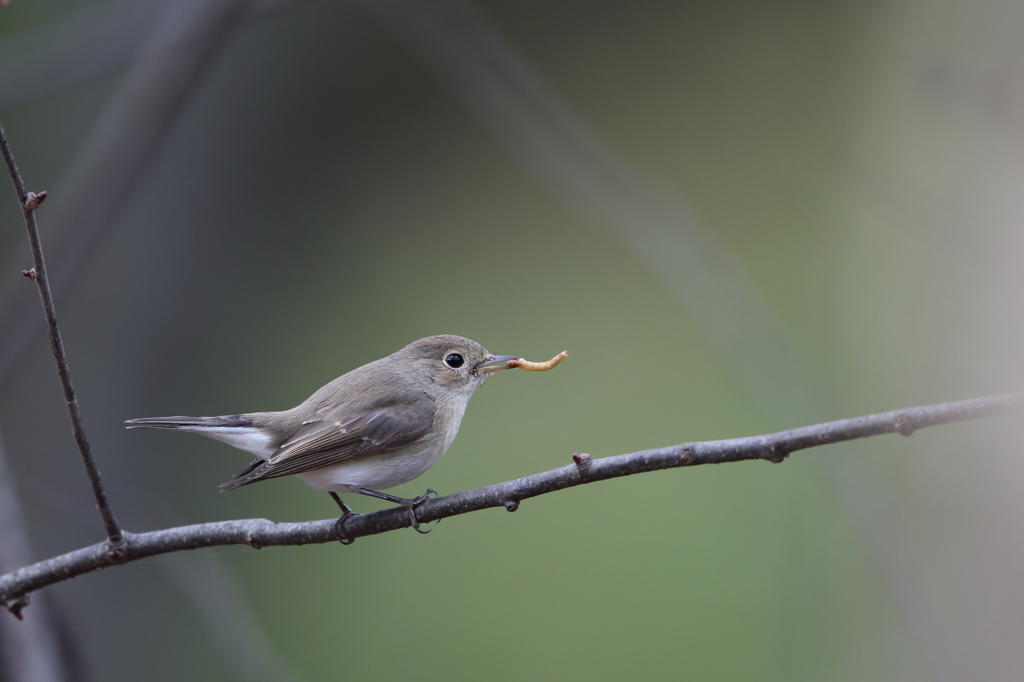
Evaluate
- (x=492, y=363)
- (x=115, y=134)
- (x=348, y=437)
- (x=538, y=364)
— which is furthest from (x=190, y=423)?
(x=115, y=134)

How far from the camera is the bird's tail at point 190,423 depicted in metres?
2.22

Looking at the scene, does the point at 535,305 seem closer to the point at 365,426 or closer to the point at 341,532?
the point at 365,426

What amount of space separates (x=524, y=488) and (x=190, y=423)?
1.23 m

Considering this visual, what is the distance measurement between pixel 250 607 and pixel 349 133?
10.4 feet

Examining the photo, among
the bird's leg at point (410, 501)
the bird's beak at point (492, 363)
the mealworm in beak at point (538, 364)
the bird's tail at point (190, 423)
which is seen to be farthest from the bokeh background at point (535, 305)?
the bird's leg at point (410, 501)

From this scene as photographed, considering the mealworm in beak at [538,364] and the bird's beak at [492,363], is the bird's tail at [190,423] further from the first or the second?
the mealworm in beak at [538,364]

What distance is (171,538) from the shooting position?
6.41 ft

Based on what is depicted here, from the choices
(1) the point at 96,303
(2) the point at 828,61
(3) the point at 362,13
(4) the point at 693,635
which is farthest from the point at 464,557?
(2) the point at 828,61

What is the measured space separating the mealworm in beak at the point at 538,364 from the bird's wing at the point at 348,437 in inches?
14.2

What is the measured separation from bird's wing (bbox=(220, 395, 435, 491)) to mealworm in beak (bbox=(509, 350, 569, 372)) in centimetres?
36

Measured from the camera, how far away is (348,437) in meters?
2.36

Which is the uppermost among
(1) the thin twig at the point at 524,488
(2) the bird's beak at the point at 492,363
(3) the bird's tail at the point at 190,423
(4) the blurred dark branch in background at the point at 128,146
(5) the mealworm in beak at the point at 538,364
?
(4) the blurred dark branch in background at the point at 128,146

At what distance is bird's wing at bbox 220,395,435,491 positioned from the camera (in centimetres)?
228

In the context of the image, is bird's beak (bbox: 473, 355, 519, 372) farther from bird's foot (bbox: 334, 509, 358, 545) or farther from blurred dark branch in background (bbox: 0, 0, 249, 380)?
blurred dark branch in background (bbox: 0, 0, 249, 380)
